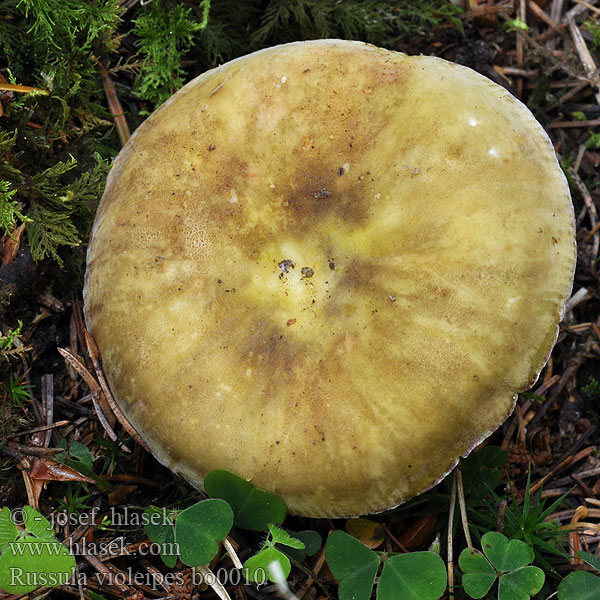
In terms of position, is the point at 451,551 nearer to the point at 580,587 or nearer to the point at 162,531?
the point at 580,587

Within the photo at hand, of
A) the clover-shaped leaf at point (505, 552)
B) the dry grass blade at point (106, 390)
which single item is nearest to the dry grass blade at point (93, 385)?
the dry grass blade at point (106, 390)

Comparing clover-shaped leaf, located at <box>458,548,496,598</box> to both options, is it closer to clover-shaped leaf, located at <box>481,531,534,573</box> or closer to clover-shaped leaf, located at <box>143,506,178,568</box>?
clover-shaped leaf, located at <box>481,531,534,573</box>

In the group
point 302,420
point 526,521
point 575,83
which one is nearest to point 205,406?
point 302,420

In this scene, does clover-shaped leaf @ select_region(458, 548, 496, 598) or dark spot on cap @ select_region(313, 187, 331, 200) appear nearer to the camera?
clover-shaped leaf @ select_region(458, 548, 496, 598)

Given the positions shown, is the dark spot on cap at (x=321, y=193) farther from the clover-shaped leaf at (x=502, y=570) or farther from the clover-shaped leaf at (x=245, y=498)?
the clover-shaped leaf at (x=502, y=570)

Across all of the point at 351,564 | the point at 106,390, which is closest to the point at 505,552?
the point at 351,564

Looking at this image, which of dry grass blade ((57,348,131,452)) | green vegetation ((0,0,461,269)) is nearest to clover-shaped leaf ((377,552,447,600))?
dry grass blade ((57,348,131,452))
